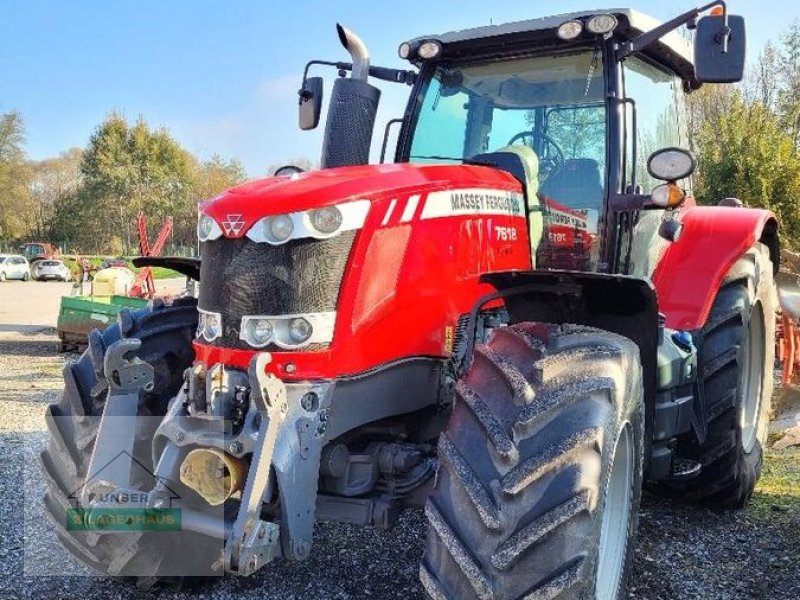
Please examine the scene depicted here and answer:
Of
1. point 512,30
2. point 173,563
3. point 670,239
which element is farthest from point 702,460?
point 173,563

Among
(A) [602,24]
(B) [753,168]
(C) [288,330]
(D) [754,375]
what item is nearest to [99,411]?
(C) [288,330]

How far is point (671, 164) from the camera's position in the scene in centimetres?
316

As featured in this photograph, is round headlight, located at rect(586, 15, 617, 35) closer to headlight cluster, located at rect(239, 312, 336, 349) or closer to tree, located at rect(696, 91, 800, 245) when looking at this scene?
headlight cluster, located at rect(239, 312, 336, 349)

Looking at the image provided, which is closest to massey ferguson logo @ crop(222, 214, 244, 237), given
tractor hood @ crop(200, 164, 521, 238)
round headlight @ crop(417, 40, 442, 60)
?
tractor hood @ crop(200, 164, 521, 238)

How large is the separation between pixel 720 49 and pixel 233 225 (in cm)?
196

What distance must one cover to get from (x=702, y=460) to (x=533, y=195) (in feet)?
5.45

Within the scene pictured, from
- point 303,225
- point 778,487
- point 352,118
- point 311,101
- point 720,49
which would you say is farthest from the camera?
point 778,487

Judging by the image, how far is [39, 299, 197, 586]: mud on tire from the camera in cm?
297

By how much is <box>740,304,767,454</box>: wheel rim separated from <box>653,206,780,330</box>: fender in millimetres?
640

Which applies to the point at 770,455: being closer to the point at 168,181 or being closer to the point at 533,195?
the point at 533,195

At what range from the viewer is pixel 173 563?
3137mm

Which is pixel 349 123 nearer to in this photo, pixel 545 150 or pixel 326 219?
pixel 545 150

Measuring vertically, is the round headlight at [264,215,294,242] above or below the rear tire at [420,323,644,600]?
above

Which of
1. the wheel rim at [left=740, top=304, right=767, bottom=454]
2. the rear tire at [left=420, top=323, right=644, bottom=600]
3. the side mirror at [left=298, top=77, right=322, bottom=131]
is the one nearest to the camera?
the rear tire at [left=420, top=323, right=644, bottom=600]
